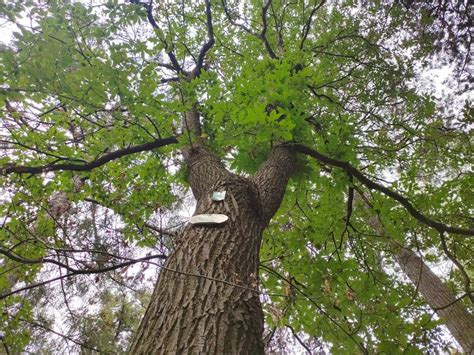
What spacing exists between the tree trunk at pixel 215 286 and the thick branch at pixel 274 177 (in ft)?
0.06

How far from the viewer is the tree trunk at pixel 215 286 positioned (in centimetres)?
119

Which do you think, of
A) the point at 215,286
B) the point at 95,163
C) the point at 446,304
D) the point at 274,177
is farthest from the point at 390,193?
the point at 446,304

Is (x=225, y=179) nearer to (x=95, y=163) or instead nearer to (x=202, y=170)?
(x=202, y=170)

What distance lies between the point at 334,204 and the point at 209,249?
1836 mm

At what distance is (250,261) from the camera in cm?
172

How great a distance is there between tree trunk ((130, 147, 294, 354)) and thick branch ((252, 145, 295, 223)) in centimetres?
2

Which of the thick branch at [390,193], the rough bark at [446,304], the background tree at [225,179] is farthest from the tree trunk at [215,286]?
the rough bark at [446,304]

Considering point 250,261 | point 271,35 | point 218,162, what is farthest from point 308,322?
point 271,35

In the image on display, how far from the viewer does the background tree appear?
159cm

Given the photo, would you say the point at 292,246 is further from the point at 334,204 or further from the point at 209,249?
the point at 209,249

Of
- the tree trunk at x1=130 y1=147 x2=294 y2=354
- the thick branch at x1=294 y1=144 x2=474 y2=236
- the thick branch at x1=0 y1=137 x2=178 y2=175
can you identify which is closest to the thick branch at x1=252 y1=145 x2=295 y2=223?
the tree trunk at x1=130 y1=147 x2=294 y2=354

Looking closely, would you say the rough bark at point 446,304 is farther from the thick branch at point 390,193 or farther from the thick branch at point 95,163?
the thick branch at point 95,163

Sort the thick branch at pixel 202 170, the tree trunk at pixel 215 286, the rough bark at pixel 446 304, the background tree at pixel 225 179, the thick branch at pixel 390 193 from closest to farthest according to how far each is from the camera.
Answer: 1. the tree trunk at pixel 215 286
2. the background tree at pixel 225 179
3. the thick branch at pixel 390 193
4. the thick branch at pixel 202 170
5. the rough bark at pixel 446 304

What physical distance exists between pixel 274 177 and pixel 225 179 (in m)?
0.48
